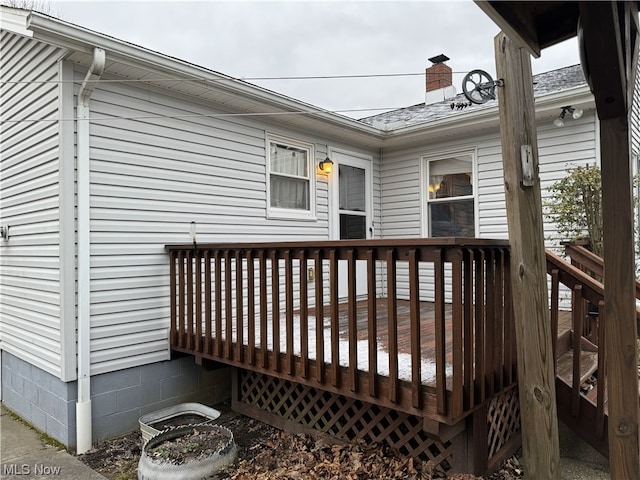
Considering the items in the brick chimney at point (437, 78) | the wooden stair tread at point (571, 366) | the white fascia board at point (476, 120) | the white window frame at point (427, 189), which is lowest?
the wooden stair tread at point (571, 366)

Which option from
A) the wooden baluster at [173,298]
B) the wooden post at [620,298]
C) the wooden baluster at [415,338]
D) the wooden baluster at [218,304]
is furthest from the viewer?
the wooden baluster at [173,298]

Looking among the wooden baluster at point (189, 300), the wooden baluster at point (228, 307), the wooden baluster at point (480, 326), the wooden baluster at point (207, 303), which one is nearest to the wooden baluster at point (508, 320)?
the wooden baluster at point (480, 326)

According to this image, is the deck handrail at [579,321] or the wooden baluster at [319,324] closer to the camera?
the deck handrail at [579,321]

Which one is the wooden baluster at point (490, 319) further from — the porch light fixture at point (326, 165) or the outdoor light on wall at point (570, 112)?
the porch light fixture at point (326, 165)

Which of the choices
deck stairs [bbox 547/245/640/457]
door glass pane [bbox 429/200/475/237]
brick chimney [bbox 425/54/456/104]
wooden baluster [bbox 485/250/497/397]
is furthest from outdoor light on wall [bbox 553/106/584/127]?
brick chimney [bbox 425/54/456/104]

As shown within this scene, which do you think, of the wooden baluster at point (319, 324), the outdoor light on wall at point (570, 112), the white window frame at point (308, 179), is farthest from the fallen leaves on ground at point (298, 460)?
the outdoor light on wall at point (570, 112)

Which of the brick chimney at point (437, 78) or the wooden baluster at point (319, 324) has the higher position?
the brick chimney at point (437, 78)

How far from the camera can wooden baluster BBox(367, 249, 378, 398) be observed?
8.32ft

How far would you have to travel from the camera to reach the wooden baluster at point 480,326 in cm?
239

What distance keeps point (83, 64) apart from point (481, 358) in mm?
3777

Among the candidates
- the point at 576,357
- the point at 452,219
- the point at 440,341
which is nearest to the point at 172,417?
the point at 440,341

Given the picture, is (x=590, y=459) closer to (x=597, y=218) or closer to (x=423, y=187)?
(x=597, y=218)

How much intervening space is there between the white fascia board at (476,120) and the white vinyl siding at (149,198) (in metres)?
2.35

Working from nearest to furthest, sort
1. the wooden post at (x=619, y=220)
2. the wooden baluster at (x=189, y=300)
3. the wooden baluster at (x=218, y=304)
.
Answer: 1. the wooden post at (x=619, y=220)
2. the wooden baluster at (x=218, y=304)
3. the wooden baluster at (x=189, y=300)
